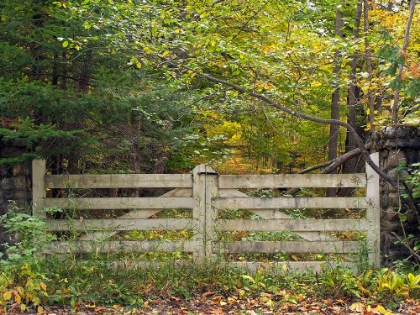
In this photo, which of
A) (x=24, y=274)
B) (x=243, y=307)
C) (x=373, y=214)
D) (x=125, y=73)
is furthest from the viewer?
(x=125, y=73)

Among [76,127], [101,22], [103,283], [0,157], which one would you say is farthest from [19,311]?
[101,22]

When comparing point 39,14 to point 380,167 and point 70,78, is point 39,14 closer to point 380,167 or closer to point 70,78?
point 70,78

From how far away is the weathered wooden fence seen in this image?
19.5 ft

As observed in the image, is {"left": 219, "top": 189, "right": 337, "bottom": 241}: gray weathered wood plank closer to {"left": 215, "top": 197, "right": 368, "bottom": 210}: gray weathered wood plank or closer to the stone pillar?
{"left": 215, "top": 197, "right": 368, "bottom": 210}: gray weathered wood plank

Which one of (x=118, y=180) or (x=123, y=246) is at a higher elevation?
(x=118, y=180)

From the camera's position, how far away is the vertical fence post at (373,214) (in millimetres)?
5996

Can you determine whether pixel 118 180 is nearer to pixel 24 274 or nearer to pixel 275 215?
pixel 24 274

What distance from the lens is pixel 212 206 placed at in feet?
19.7

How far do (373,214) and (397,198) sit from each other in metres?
0.36

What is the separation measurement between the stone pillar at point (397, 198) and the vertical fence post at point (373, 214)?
0.39 feet

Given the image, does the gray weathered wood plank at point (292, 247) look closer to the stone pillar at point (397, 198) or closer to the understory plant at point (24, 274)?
the stone pillar at point (397, 198)

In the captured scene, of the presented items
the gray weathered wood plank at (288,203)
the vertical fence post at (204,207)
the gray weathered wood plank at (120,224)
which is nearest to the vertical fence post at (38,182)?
the gray weathered wood plank at (120,224)

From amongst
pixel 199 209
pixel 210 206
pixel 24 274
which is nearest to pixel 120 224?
pixel 199 209

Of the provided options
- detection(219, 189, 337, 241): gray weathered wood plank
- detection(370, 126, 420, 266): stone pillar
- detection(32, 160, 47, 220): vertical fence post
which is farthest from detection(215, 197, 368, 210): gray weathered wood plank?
detection(32, 160, 47, 220): vertical fence post
